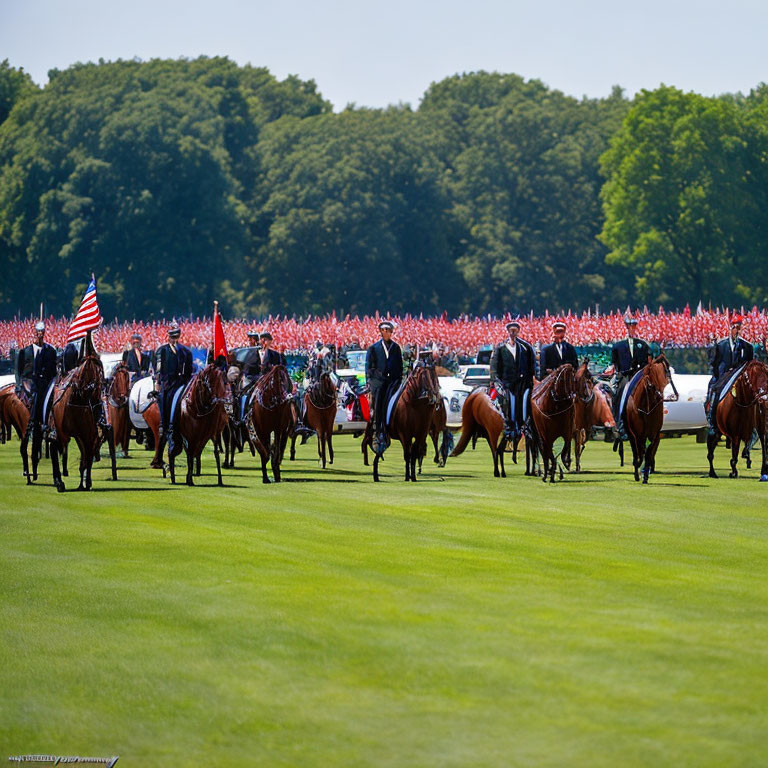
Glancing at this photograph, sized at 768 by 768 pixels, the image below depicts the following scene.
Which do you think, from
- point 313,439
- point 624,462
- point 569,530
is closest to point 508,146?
point 313,439

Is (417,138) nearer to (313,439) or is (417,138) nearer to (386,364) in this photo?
(313,439)

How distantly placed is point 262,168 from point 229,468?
308 ft

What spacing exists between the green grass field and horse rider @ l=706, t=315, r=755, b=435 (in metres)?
6.48

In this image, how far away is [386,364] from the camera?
26.6m

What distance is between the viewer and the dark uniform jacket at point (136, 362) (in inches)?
1205

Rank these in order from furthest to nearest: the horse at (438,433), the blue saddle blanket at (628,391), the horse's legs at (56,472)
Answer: the horse at (438,433) < the blue saddle blanket at (628,391) < the horse's legs at (56,472)

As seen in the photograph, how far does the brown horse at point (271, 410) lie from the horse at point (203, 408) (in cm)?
78

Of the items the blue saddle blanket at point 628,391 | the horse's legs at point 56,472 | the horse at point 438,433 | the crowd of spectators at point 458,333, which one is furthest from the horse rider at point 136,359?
the crowd of spectators at point 458,333

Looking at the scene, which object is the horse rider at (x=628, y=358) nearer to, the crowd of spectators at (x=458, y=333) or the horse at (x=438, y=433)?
the horse at (x=438, y=433)

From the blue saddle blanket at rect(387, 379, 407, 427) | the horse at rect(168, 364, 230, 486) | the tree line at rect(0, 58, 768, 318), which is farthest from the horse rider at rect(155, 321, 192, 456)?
the tree line at rect(0, 58, 768, 318)

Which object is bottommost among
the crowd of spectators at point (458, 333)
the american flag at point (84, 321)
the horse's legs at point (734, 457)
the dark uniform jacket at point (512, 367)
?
the horse's legs at point (734, 457)

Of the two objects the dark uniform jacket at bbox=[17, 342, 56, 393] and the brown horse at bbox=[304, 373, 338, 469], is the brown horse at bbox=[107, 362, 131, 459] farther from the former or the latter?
the brown horse at bbox=[304, 373, 338, 469]

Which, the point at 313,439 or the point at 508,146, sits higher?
the point at 508,146

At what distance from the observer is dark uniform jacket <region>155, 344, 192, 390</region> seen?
87.1ft
